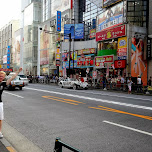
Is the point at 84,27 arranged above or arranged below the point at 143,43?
above

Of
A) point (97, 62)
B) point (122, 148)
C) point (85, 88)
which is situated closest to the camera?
point (122, 148)

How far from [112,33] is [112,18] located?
275 centimetres

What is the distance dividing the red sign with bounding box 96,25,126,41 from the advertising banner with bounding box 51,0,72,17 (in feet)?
59.8

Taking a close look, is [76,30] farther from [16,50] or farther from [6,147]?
[16,50]

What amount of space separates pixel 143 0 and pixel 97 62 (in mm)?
11398

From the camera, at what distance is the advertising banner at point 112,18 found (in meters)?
29.6

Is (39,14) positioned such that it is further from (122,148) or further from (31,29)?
(122,148)

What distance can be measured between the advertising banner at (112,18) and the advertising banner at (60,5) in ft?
53.0

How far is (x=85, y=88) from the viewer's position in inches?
1030

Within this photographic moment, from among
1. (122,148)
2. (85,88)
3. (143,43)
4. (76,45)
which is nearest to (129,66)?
(143,43)

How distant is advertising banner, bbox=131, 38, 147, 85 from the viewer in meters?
27.6

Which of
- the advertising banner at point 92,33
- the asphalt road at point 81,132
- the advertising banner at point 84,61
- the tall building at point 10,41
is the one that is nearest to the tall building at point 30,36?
the tall building at point 10,41

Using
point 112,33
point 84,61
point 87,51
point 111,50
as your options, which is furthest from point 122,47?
point 84,61

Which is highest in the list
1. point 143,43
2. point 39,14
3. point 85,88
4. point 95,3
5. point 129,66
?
point 39,14
